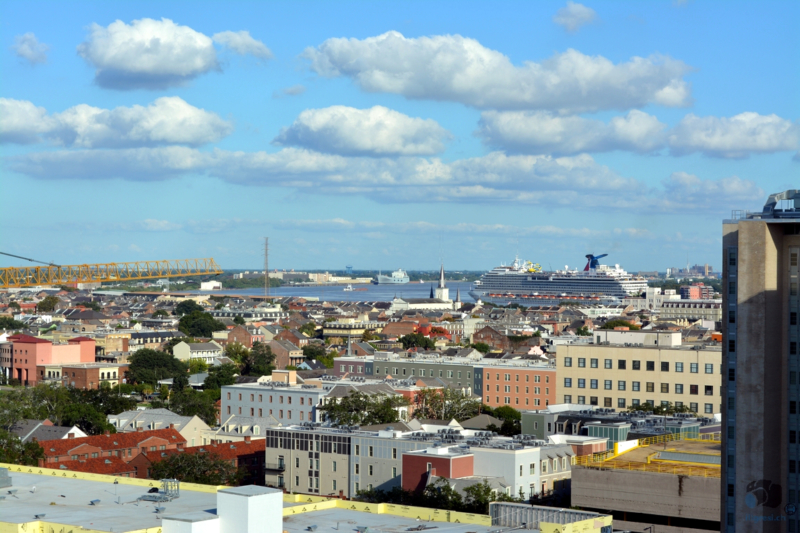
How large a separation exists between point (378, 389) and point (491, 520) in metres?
31.0

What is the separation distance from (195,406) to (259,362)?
25.2 meters

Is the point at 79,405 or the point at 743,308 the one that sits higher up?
the point at 743,308

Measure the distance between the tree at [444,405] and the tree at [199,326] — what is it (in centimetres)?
6425

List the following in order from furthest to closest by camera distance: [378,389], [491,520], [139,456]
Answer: [378,389], [139,456], [491,520]

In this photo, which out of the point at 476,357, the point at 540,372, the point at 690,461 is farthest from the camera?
the point at 476,357

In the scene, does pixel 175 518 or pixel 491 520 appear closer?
pixel 175 518

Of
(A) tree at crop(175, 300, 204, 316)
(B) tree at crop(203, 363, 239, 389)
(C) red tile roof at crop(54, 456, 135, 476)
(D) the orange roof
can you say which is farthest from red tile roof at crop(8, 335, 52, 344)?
(A) tree at crop(175, 300, 204, 316)

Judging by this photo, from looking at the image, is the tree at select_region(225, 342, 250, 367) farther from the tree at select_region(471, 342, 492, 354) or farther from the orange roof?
the orange roof

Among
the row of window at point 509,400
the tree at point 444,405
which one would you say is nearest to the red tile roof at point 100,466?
the tree at point 444,405

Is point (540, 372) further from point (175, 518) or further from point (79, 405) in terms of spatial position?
point (175, 518)

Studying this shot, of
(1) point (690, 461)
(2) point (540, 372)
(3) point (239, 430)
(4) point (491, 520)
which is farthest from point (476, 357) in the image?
(4) point (491, 520)

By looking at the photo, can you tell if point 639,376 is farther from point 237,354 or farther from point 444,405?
point 237,354

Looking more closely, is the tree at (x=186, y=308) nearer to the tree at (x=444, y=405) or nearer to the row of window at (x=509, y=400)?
the row of window at (x=509, y=400)

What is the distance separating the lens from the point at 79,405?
54188 mm
